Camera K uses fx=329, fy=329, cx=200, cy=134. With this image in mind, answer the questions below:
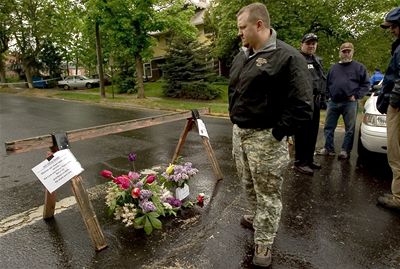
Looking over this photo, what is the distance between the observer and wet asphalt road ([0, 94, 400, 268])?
9.42ft

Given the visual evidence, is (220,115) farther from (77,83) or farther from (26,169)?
(77,83)

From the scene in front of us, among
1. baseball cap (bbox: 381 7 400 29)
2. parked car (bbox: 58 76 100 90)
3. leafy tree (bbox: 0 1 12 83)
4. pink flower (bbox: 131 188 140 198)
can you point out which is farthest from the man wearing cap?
leafy tree (bbox: 0 1 12 83)

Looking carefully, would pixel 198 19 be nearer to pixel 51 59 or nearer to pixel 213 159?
pixel 51 59

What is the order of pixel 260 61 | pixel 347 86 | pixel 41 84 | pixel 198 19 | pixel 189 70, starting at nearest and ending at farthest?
pixel 260 61
pixel 347 86
pixel 189 70
pixel 198 19
pixel 41 84

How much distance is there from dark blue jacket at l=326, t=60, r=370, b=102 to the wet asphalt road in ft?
3.78

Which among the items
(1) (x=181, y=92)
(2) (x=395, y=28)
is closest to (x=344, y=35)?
(1) (x=181, y=92)

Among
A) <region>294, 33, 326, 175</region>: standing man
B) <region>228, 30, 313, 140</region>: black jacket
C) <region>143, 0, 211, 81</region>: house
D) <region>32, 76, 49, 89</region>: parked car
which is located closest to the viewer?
<region>228, 30, 313, 140</region>: black jacket

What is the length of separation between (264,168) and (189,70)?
16.6m

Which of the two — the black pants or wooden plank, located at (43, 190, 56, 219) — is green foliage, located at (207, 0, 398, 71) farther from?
wooden plank, located at (43, 190, 56, 219)

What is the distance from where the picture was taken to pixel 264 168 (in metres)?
2.62

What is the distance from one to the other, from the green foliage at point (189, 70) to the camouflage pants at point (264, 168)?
51.0ft

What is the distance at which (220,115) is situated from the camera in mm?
11617

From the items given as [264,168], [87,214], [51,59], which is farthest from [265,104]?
[51,59]

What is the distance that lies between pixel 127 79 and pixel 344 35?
1424 cm
